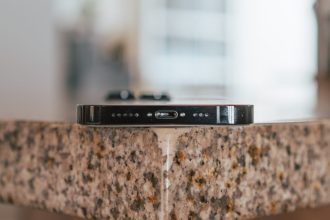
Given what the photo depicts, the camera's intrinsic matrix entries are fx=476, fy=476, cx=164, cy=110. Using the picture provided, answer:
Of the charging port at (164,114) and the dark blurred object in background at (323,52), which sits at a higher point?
the dark blurred object in background at (323,52)

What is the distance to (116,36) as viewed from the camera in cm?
247

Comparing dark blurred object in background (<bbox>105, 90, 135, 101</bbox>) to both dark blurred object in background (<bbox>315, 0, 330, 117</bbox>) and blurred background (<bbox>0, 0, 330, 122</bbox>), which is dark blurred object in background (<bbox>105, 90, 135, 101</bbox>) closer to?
dark blurred object in background (<bbox>315, 0, 330, 117</bbox>)

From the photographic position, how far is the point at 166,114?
12.9 inches

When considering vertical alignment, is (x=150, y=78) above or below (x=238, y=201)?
above

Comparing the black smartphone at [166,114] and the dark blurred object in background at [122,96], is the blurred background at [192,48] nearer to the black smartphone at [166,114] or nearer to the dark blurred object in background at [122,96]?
the dark blurred object in background at [122,96]

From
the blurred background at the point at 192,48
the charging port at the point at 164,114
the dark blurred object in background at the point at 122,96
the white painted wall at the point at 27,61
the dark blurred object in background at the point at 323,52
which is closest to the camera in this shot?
the charging port at the point at 164,114

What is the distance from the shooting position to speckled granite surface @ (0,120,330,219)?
33 cm

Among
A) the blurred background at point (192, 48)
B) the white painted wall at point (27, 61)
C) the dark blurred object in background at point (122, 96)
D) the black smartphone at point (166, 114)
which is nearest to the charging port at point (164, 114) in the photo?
the black smartphone at point (166, 114)

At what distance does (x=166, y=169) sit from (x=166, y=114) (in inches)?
1.5

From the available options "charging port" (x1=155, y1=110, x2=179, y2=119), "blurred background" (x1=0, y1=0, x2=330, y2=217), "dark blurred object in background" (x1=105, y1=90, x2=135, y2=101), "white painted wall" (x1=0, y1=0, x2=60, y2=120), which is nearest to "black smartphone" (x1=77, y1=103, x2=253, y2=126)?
"charging port" (x1=155, y1=110, x2=179, y2=119)

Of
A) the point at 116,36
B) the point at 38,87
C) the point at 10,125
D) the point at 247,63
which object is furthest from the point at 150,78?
the point at 10,125

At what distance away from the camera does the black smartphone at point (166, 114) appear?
Answer: 33 centimetres

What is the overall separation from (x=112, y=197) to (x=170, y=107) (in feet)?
0.28

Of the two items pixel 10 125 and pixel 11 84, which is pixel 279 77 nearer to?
pixel 11 84
